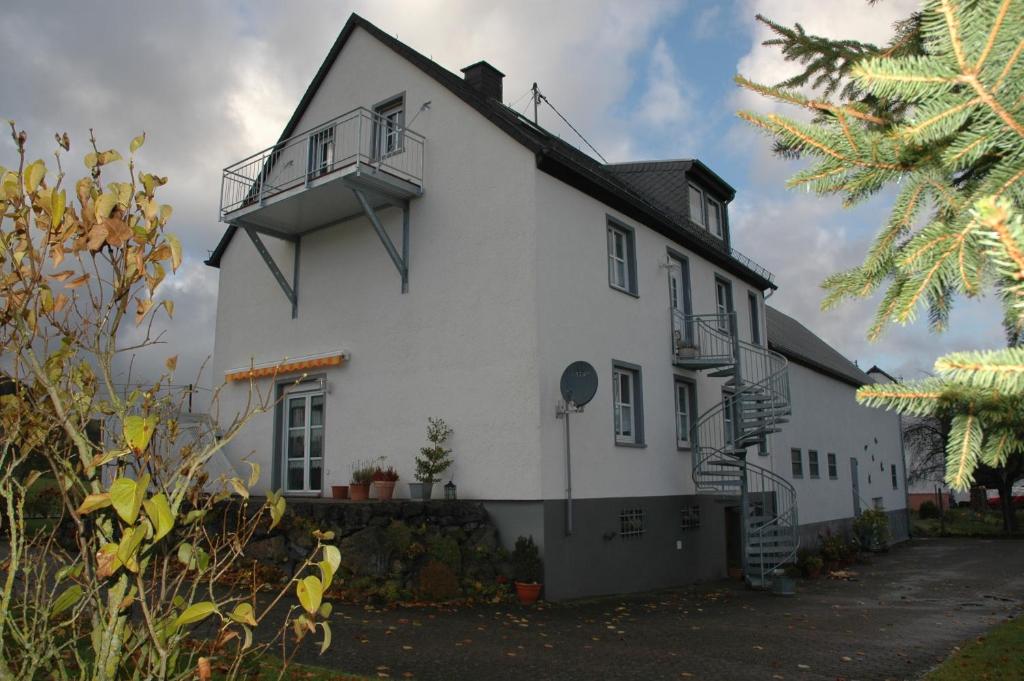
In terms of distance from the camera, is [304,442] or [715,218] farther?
[715,218]

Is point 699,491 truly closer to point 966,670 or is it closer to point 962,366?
point 966,670

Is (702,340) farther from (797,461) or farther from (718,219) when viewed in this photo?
(797,461)

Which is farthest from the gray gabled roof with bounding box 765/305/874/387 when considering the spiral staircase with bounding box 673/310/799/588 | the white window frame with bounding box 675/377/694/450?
the white window frame with bounding box 675/377/694/450

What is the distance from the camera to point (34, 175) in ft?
10.0

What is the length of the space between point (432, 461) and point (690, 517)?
553 cm

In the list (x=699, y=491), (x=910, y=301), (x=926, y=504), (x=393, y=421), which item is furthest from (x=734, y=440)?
(x=926, y=504)

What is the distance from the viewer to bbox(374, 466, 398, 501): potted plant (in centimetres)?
1237

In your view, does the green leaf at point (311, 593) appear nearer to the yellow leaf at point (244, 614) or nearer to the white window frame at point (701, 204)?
the yellow leaf at point (244, 614)

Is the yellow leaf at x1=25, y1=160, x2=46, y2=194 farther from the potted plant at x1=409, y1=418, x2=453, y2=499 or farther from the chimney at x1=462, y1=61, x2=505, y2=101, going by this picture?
the chimney at x1=462, y1=61, x2=505, y2=101

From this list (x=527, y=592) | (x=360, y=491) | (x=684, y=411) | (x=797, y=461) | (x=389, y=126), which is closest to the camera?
(x=527, y=592)

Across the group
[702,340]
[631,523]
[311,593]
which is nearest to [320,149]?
[702,340]

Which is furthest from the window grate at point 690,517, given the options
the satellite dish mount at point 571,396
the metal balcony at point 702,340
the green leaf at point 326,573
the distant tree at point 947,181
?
the green leaf at point 326,573

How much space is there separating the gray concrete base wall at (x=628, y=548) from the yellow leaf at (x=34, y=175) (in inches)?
352

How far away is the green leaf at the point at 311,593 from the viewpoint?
2.61 m
